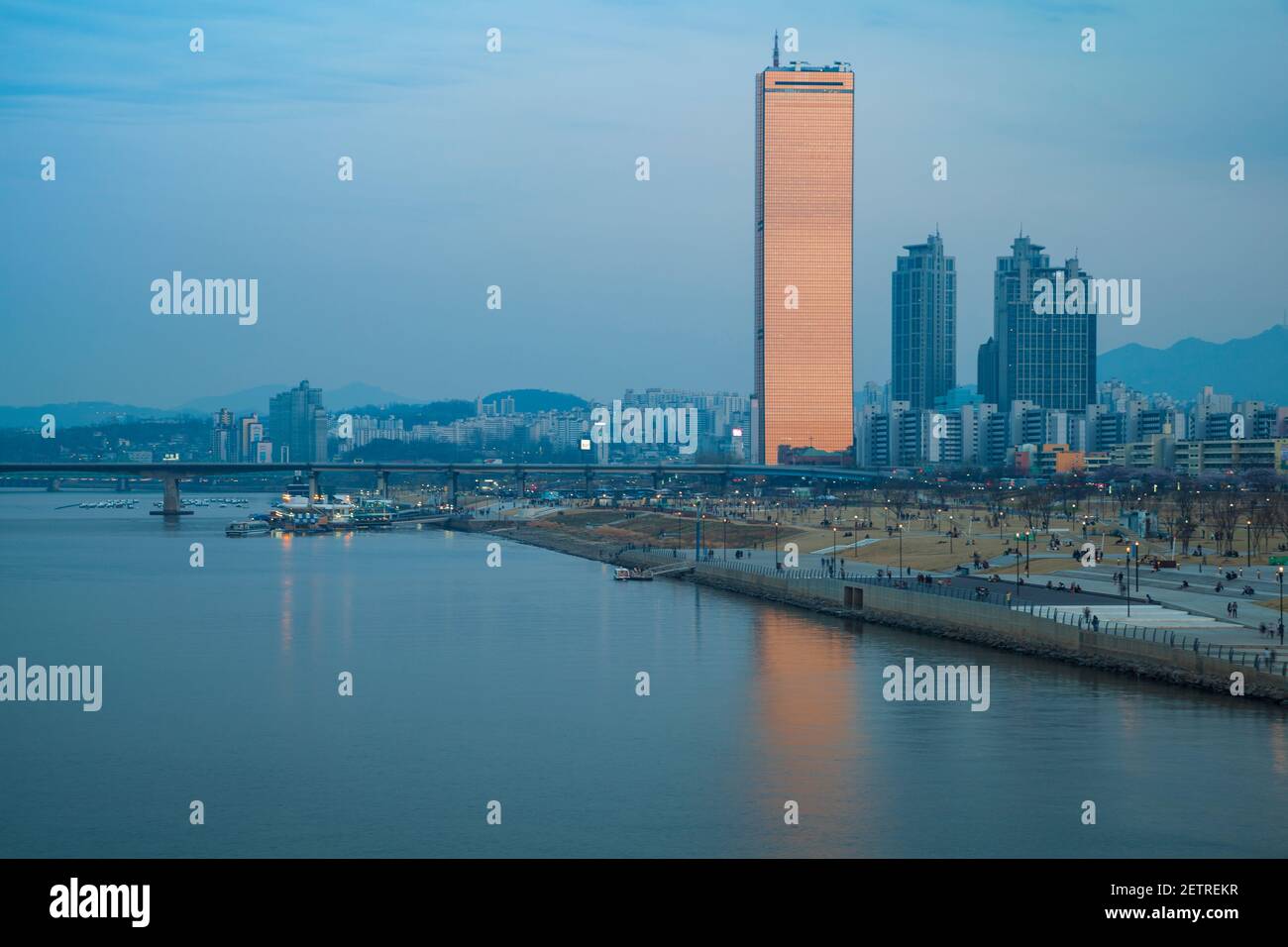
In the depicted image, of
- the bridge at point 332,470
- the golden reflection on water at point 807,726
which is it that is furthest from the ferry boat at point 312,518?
the golden reflection on water at point 807,726

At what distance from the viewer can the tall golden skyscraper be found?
15000 centimetres

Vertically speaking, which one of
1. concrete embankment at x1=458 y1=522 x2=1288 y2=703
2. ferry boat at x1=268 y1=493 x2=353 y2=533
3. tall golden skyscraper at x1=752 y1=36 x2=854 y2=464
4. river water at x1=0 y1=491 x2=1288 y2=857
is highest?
tall golden skyscraper at x1=752 y1=36 x2=854 y2=464

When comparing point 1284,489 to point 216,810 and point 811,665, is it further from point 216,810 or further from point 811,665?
point 216,810

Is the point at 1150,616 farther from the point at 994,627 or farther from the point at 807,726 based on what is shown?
the point at 807,726

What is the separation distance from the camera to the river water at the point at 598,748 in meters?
15.8

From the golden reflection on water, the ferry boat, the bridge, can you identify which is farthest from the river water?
the bridge

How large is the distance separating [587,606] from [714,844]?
76.2ft

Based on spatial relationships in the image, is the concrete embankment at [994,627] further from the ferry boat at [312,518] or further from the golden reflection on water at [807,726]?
the ferry boat at [312,518]

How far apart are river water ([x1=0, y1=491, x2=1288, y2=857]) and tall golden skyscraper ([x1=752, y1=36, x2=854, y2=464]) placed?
119 meters

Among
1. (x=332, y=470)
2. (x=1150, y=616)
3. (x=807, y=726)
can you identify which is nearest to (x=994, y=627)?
(x=1150, y=616)

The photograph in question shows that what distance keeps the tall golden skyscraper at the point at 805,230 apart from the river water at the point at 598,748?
391 feet

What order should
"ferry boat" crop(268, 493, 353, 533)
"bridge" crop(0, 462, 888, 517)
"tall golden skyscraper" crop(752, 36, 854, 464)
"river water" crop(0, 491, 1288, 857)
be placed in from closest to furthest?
1. "river water" crop(0, 491, 1288, 857)
2. "ferry boat" crop(268, 493, 353, 533)
3. "bridge" crop(0, 462, 888, 517)
4. "tall golden skyscraper" crop(752, 36, 854, 464)

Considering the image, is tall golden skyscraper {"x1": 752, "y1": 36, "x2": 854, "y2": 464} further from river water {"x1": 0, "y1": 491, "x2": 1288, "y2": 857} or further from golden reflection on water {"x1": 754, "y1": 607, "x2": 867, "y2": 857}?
golden reflection on water {"x1": 754, "y1": 607, "x2": 867, "y2": 857}
